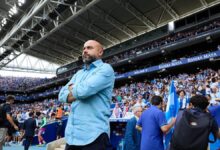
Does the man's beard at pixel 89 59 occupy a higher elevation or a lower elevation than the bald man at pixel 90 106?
higher

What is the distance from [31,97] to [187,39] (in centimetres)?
3466

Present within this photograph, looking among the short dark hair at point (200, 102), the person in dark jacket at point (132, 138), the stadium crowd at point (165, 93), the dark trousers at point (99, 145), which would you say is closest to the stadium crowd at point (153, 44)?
the stadium crowd at point (165, 93)

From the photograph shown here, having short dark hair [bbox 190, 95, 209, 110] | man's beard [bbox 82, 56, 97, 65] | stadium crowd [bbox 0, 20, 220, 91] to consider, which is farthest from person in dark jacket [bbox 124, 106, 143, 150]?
stadium crowd [bbox 0, 20, 220, 91]

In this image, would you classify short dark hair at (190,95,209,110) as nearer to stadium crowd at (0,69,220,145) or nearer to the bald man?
the bald man

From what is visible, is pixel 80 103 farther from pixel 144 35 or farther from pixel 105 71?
pixel 144 35

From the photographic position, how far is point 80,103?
7.18 ft

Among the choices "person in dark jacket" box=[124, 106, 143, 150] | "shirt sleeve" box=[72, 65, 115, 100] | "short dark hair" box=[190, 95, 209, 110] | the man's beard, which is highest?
the man's beard

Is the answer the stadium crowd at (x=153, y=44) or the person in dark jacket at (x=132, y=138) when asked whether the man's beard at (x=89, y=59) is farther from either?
the stadium crowd at (x=153, y=44)

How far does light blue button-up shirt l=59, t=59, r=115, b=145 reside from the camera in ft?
6.73

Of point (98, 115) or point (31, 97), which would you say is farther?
point (31, 97)

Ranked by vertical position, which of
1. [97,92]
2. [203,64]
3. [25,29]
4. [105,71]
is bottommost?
[97,92]

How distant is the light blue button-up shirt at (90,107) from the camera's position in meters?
2.05

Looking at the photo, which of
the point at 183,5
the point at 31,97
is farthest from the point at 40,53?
the point at 183,5

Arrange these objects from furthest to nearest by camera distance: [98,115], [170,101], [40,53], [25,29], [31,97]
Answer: [31,97], [40,53], [25,29], [170,101], [98,115]
